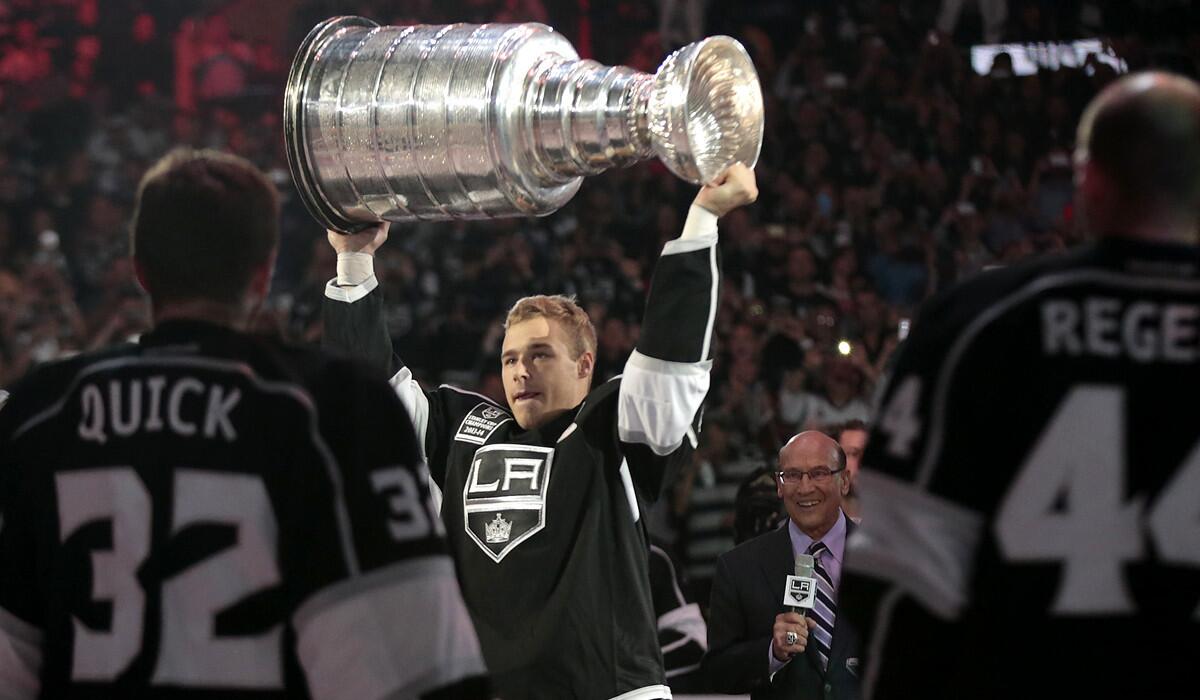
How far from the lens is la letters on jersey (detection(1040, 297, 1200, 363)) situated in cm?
200

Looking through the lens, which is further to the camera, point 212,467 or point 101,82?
point 101,82

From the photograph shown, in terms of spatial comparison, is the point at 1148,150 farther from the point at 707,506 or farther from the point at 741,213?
the point at 741,213

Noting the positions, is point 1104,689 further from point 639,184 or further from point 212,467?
point 639,184

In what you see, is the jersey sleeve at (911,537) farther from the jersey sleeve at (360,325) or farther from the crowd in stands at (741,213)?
the crowd in stands at (741,213)

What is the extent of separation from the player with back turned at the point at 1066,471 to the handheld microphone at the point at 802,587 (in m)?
2.19

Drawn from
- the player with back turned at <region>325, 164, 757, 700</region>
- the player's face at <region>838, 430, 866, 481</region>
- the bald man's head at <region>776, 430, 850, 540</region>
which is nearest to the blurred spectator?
the player's face at <region>838, 430, 866, 481</region>

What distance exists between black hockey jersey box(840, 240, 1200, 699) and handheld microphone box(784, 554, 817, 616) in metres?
2.20

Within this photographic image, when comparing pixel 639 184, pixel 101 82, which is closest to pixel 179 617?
pixel 639 184

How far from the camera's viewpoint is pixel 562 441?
12.2 ft

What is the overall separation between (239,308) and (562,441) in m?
1.58

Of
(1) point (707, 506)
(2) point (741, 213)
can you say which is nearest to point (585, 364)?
(1) point (707, 506)

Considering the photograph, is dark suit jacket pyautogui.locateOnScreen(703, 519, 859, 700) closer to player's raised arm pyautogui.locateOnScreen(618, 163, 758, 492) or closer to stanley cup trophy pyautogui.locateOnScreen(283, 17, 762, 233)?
player's raised arm pyautogui.locateOnScreen(618, 163, 758, 492)

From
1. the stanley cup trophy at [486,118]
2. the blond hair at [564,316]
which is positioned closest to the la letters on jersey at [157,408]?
the stanley cup trophy at [486,118]

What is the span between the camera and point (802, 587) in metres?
4.27
